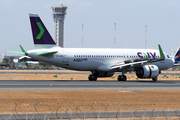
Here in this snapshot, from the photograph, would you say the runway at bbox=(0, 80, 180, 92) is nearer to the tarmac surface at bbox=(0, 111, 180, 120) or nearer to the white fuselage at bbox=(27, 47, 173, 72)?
the white fuselage at bbox=(27, 47, 173, 72)

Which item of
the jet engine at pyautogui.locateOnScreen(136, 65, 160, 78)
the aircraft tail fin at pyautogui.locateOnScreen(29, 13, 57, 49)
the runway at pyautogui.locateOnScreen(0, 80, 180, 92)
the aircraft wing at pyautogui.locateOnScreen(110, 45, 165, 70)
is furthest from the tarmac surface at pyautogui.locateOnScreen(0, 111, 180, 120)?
the aircraft tail fin at pyautogui.locateOnScreen(29, 13, 57, 49)

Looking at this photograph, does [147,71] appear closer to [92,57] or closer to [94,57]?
[94,57]

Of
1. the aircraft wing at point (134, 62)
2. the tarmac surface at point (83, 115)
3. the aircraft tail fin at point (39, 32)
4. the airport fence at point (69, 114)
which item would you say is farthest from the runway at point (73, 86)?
the tarmac surface at point (83, 115)

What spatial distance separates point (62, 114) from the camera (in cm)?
2002

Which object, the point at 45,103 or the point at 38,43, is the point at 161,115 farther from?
the point at 38,43

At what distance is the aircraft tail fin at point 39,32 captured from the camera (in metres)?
50.2

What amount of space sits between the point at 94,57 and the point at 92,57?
0.36 metres

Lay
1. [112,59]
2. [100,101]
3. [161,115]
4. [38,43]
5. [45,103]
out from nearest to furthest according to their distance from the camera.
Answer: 1. [161,115]
2. [45,103]
3. [100,101]
4. [38,43]
5. [112,59]

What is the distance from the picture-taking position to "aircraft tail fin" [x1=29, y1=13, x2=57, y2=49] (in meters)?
50.2

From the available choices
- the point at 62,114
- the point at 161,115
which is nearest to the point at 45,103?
the point at 62,114

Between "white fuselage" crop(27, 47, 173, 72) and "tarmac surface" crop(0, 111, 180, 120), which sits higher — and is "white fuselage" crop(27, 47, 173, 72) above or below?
above

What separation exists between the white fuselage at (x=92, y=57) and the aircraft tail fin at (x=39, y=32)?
3.50ft

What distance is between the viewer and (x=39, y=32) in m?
50.4

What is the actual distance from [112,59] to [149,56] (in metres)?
6.53
